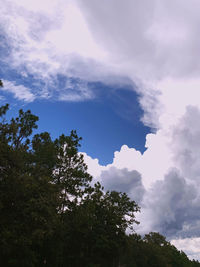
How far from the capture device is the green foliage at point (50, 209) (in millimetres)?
20594

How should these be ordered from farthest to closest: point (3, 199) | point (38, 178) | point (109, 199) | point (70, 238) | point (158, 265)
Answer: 1. point (158, 265)
2. point (109, 199)
3. point (70, 238)
4. point (38, 178)
5. point (3, 199)

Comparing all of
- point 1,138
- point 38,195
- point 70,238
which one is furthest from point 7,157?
point 70,238

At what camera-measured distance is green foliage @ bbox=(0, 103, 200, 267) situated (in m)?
20.6

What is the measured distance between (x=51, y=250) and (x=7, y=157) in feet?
46.8

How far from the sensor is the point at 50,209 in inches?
865

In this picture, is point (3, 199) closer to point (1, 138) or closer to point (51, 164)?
point (1, 138)

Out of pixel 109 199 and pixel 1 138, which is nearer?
pixel 1 138

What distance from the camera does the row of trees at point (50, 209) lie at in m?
20.6

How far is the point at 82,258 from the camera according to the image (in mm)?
37656

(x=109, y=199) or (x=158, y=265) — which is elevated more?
(x=109, y=199)

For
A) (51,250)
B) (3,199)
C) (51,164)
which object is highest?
(51,164)

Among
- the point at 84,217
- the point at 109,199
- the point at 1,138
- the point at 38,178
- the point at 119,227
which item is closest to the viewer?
the point at 1,138

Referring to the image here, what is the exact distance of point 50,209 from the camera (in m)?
22.0

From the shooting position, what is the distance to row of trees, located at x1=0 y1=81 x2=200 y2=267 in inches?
811
